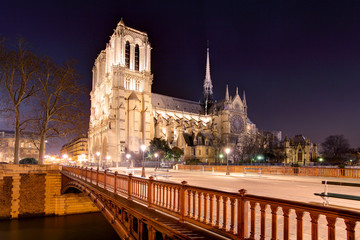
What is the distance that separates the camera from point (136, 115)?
66.2m

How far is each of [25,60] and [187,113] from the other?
211 ft

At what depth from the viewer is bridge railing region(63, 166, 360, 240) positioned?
3.32 m

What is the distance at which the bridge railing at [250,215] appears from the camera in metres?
3.32

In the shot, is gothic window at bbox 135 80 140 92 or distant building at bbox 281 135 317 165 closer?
gothic window at bbox 135 80 140 92

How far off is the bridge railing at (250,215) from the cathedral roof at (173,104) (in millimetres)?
72085

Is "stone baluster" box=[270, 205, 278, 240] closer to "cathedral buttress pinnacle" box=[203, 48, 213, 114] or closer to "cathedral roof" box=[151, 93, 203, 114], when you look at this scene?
"cathedral roof" box=[151, 93, 203, 114]

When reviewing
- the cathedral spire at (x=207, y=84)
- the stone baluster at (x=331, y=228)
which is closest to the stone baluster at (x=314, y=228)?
the stone baluster at (x=331, y=228)

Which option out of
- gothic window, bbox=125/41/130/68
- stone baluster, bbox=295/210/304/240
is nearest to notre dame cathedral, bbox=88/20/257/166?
gothic window, bbox=125/41/130/68

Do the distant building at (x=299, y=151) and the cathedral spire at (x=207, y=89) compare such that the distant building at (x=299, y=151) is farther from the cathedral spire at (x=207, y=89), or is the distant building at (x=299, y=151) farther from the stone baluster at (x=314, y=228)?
the stone baluster at (x=314, y=228)

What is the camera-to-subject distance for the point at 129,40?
7081 cm

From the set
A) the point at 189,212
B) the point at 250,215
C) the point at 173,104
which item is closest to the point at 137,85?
the point at 173,104

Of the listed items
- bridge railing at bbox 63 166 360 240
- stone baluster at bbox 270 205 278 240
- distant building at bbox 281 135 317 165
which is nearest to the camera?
bridge railing at bbox 63 166 360 240

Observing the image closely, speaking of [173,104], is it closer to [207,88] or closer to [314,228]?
[207,88]

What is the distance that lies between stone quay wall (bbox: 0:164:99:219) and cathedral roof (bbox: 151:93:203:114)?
54181 millimetres
